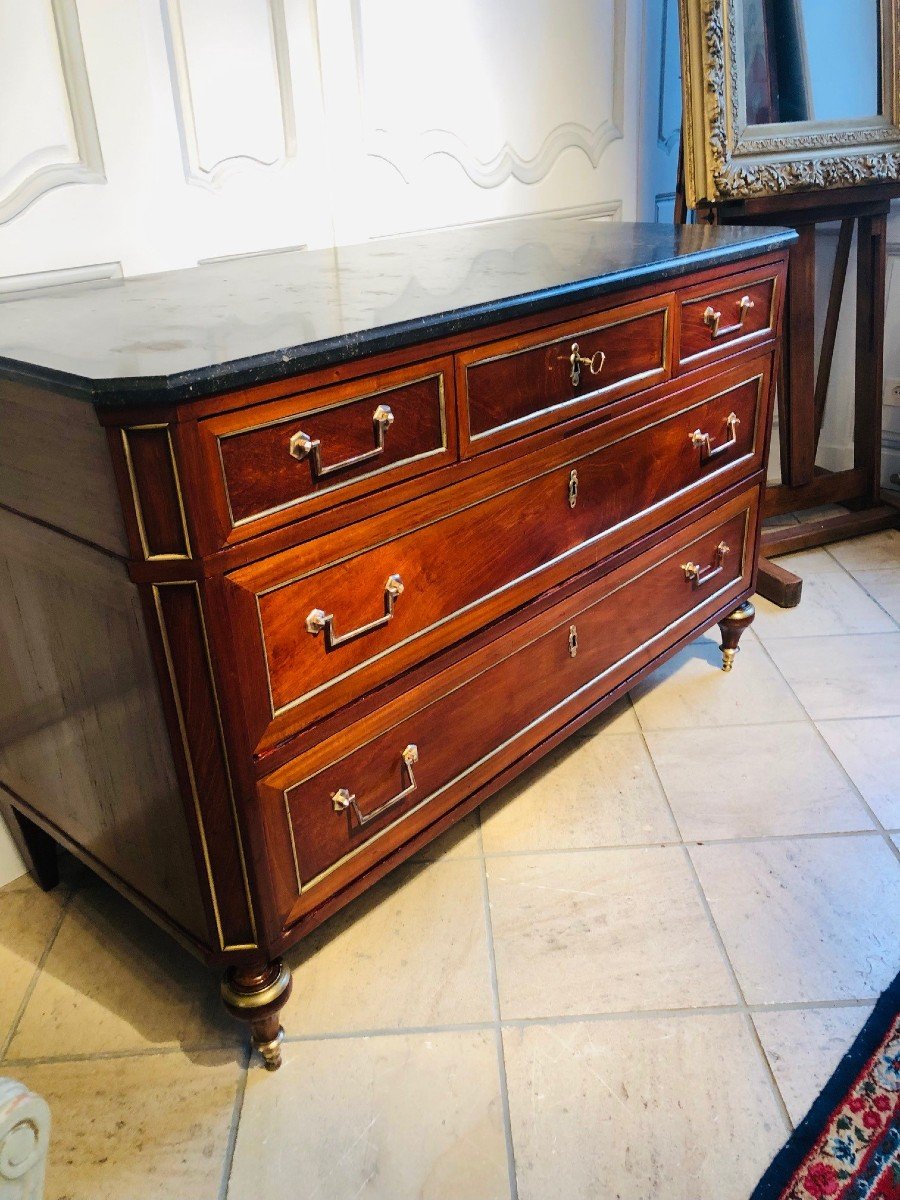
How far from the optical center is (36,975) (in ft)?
5.12

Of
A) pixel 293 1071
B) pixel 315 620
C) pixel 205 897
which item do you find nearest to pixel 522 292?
pixel 315 620

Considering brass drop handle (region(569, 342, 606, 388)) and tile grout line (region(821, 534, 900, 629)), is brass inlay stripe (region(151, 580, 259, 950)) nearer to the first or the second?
brass drop handle (region(569, 342, 606, 388))

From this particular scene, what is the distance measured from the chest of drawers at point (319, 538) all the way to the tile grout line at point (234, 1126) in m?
0.09

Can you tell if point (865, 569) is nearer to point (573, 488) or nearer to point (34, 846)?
point (573, 488)

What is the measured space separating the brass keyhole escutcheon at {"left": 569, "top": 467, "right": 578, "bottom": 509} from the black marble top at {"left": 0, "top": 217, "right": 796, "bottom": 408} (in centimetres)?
27

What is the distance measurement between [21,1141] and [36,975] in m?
0.91

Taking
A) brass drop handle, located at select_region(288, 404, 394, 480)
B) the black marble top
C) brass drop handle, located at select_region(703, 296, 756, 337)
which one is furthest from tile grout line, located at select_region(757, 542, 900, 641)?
brass drop handle, located at select_region(288, 404, 394, 480)

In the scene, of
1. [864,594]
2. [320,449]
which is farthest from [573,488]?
[864,594]

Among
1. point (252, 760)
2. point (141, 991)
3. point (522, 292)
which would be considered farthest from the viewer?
point (141, 991)

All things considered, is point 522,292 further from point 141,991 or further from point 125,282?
point 141,991

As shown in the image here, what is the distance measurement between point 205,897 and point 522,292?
89 centimetres

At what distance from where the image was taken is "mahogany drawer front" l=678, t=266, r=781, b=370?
1.65 m

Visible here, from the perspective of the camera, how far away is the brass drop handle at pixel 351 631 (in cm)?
118

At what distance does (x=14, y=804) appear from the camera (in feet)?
5.21
